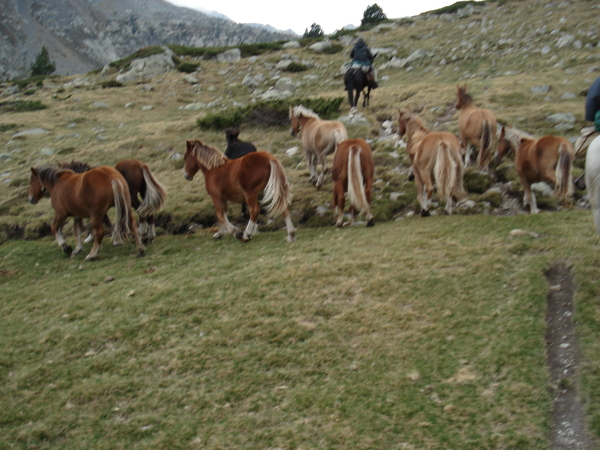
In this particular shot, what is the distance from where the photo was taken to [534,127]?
12422mm

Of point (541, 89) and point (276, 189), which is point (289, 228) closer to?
point (276, 189)

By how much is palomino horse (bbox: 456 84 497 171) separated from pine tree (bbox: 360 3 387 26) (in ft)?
119

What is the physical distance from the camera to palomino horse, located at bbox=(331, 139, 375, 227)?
8703 millimetres

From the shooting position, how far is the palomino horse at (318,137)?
11008 mm

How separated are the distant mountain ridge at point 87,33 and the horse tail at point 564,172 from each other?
100219 mm

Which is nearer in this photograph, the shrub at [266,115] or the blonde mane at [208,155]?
the blonde mane at [208,155]

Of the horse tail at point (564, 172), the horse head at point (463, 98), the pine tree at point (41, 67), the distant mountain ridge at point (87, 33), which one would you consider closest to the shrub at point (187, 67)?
the horse head at point (463, 98)

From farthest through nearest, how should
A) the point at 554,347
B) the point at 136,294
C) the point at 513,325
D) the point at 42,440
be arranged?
the point at 136,294 → the point at 513,325 → the point at 554,347 → the point at 42,440

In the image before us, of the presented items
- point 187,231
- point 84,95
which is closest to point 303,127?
point 187,231

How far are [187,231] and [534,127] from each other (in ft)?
30.1

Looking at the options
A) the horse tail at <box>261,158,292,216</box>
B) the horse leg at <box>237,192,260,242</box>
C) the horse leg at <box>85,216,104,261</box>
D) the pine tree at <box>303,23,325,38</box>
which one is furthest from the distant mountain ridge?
the horse tail at <box>261,158,292,216</box>

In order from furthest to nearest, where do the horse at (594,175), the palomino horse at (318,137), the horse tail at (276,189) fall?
the palomino horse at (318,137) → the horse tail at (276,189) → the horse at (594,175)

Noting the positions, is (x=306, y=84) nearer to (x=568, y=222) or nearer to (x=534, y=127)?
(x=534, y=127)

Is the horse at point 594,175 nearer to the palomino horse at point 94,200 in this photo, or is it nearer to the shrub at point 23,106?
the palomino horse at point 94,200
